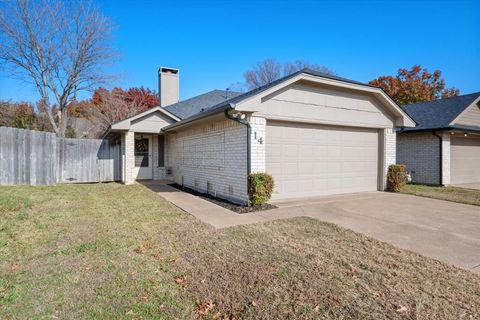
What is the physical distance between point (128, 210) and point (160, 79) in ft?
47.9

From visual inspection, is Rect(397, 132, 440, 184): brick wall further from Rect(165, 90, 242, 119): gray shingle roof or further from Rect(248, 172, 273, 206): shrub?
Rect(165, 90, 242, 119): gray shingle roof

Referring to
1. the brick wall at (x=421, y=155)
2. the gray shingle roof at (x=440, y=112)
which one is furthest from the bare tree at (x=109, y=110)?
the gray shingle roof at (x=440, y=112)

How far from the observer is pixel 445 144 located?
41.2ft

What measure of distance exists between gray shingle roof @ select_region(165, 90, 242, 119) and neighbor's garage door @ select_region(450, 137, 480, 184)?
513 inches

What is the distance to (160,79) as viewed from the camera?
63.4 ft

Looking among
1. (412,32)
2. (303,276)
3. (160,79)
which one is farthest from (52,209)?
(412,32)

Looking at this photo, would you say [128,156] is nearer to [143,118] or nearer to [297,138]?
[143,118]

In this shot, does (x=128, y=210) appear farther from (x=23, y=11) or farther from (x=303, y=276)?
(x=23, y=11)

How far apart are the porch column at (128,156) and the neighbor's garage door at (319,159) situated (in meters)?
7.34

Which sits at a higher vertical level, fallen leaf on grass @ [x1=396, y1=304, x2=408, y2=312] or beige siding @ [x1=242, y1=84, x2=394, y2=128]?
beige siding @ [x1=242, y1=84, x2=394, y2=128]

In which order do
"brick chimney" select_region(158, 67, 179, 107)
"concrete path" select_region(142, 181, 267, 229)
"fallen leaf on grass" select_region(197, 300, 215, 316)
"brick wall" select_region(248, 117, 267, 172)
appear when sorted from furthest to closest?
"brick chimney" select_region(158, 67, 179, 107)
"brick wall" select_region(248, 117, 267, 172)
"concrete path" select_region(142, 181, 267, 229)
"fallen leaf on grass" select_region(197, 300, 215, 316)

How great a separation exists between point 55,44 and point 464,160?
2527 centimetres

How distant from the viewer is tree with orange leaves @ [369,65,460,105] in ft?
94.6

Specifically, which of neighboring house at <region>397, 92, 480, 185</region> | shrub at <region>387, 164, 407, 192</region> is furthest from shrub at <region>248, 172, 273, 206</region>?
neighboring house at <region>397, 92, 480, 185</region>
